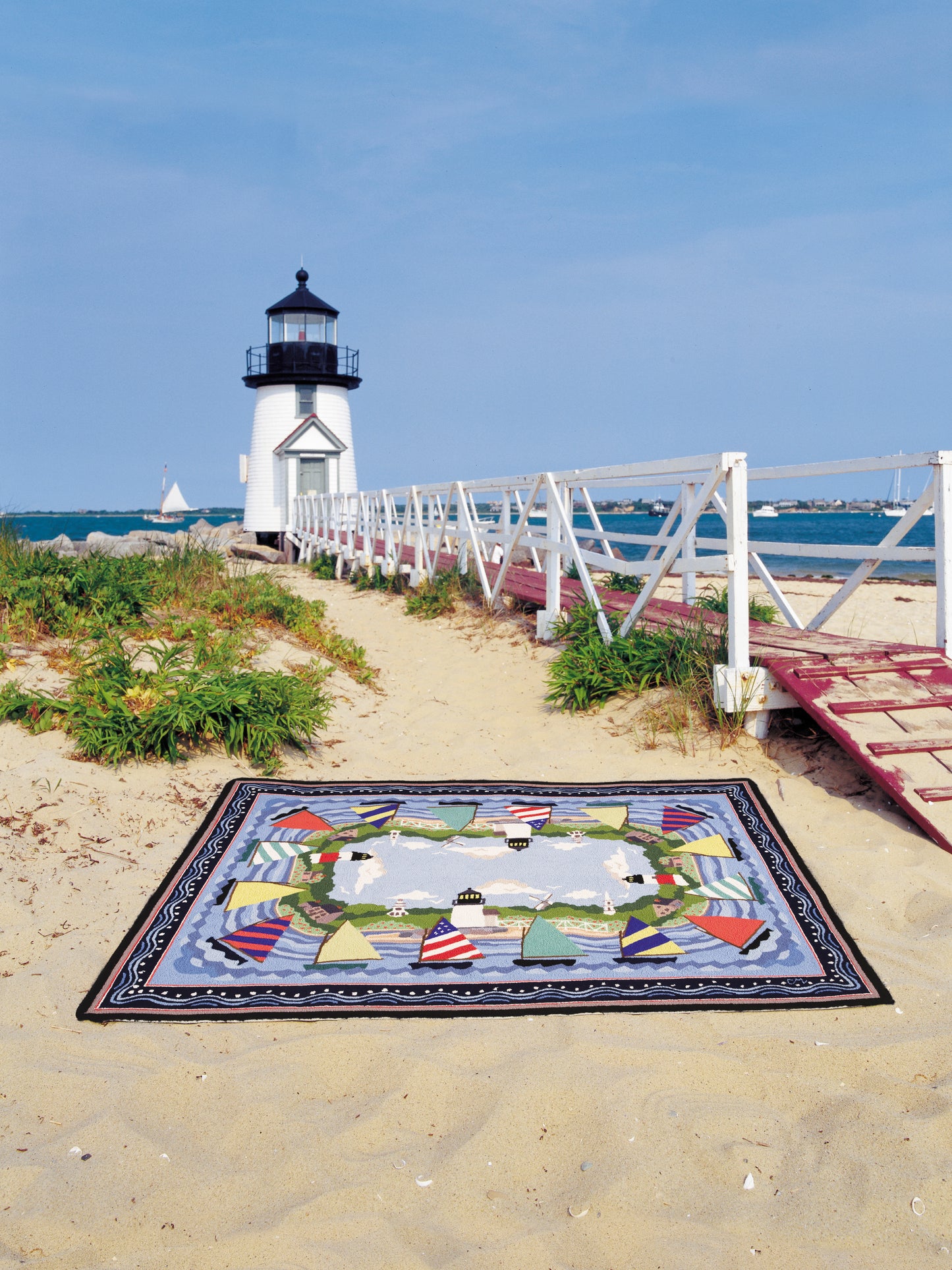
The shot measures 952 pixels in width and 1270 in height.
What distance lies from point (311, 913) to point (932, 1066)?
2.19 metres

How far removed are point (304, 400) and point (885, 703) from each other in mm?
20896

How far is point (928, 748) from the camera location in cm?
456

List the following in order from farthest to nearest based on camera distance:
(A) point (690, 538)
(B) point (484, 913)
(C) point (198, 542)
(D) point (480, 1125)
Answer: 1. (C) point (198, 542)
2. (A) point (690, 538)
3. (B) point (484, 913)
4. (D) point (480, 1125)

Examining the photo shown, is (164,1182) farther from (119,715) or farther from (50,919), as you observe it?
(119,715)

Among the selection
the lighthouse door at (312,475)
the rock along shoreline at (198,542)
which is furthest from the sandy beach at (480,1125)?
the lighthouse door at (312,475)

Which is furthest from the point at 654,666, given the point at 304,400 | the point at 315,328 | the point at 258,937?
the point at 315,328

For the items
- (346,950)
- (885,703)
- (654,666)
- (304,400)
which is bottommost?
(346,950)

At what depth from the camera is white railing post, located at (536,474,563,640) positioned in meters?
7.96

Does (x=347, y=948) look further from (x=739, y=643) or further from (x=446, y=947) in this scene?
(x=739, y=643)

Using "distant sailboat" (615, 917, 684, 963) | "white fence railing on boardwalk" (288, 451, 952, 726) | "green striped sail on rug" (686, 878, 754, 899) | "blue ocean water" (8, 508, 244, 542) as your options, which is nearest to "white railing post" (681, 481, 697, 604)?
"white fence railing on boardwalk" (288, 451, 952, 726)

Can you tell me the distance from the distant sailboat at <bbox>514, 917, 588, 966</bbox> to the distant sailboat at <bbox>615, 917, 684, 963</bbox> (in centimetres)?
16

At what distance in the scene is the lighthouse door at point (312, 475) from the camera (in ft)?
78.3

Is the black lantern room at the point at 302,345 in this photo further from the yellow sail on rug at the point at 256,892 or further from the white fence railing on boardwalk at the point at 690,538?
the yellow sail on rug at the point at 256,892

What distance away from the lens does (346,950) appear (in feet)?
11.2
